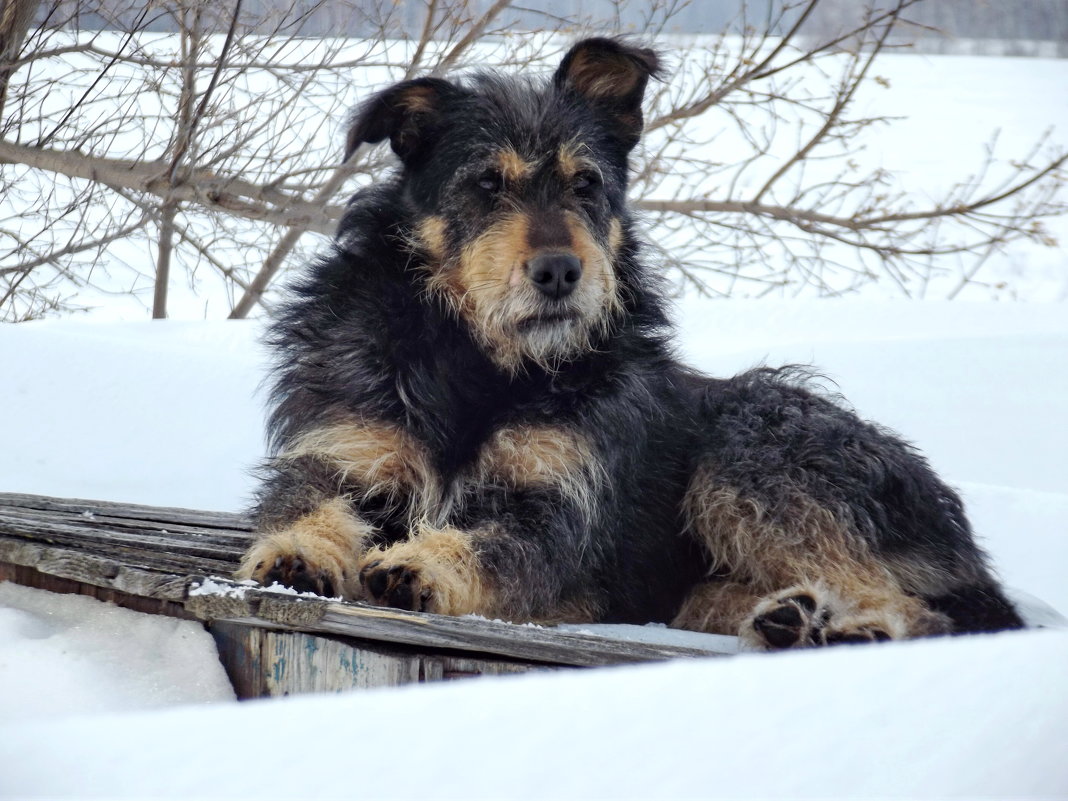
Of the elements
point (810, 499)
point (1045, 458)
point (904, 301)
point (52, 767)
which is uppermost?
point (904, 301)

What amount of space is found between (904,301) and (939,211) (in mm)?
695

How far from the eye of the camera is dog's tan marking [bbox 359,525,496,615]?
2822mm

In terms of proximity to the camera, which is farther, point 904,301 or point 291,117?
point 904,301

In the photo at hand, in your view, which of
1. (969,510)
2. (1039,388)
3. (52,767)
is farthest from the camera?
(1039,388)

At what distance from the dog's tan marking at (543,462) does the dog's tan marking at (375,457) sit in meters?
0.17

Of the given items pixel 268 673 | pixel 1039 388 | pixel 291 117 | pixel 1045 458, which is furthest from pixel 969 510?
pixel 291 117

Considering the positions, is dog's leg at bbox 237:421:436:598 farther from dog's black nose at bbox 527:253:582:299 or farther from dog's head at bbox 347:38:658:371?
dog's black nose at bbox 527:253:582:299

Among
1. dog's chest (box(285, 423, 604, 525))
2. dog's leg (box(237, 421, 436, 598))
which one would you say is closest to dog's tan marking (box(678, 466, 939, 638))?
dog's chest (box(285, 423, 604, 525))

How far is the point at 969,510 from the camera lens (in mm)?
5137

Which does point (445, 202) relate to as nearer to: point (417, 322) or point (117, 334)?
point (417, 322)

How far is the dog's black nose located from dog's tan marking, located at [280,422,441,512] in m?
0.61

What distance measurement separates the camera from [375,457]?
3271 mm

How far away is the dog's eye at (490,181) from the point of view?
Answer: 133 inches

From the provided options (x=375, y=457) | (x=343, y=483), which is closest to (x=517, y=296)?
(x=375, y=457)
